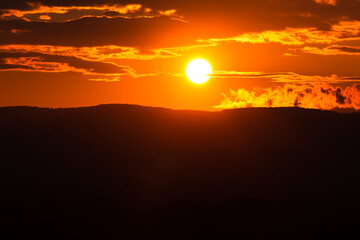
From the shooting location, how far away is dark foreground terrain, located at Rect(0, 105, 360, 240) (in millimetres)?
82750

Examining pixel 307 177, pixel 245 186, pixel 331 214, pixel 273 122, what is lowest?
pixel 331 214

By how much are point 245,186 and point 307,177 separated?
13.7 metres

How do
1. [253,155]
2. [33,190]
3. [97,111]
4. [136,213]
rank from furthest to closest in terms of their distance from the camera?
[97,111], [253,155], [33,190], [136,213]

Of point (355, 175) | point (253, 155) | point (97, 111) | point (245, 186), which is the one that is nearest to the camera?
point (245, 186)

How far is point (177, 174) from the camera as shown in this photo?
108062mm

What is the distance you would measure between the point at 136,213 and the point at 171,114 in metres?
55.1

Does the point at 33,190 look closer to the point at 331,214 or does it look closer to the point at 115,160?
the point at 115,160

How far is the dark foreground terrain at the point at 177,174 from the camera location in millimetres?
82750

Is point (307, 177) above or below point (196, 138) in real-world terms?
below

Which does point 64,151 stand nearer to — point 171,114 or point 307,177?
point 171,114

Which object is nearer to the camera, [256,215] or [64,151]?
[256,215]

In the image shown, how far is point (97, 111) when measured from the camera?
136 meters

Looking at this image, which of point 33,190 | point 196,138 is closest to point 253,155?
point 196,138

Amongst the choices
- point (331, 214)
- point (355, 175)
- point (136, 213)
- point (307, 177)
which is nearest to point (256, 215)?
point (331, 214)
